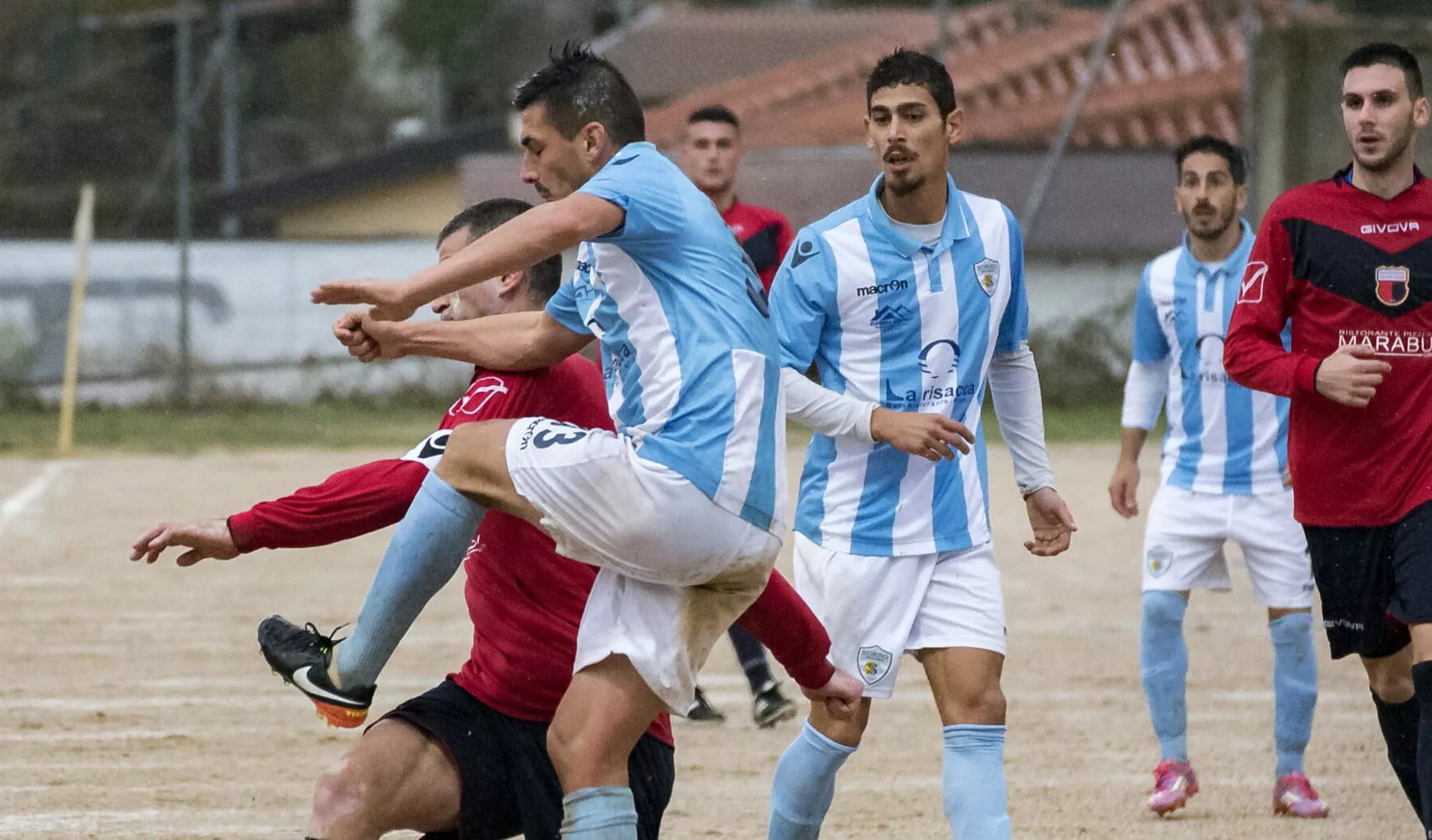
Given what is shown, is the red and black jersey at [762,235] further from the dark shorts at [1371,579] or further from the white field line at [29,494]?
the white field line at [29,494]

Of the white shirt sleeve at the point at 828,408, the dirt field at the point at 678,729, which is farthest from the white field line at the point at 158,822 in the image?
the white shirt sleeve at the point at 828,408

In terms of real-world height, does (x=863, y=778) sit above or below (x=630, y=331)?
below

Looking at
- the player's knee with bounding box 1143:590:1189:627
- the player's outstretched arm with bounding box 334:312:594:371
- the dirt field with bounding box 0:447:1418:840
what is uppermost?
the player's outstretched arm with bounding box 334:312:594:371

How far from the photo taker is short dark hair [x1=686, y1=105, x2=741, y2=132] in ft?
26.7

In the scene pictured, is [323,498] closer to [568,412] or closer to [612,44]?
[568,412]

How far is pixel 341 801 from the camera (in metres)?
4.16

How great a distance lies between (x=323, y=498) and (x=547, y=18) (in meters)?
40.7

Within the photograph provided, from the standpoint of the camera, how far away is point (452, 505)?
155 inches

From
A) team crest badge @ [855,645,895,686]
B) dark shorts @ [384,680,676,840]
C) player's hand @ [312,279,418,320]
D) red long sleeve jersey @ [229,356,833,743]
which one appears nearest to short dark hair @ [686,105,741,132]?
team crest badge @ [855,645,895,686]

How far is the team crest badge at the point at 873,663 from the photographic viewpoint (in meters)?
→ 5.00

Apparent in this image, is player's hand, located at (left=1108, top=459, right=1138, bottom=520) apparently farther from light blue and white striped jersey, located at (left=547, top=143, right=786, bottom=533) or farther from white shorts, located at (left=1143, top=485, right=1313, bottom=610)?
light blue and white striped jersey, located at (left=547, top=143, right=786, bottom=533)

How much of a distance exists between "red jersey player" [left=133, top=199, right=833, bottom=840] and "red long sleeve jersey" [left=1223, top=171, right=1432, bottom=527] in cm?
160

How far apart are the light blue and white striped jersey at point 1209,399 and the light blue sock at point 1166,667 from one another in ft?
1.42

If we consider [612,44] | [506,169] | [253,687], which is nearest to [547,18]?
[612,44]
